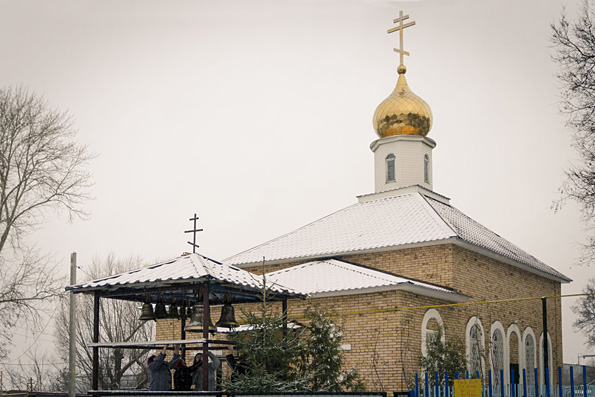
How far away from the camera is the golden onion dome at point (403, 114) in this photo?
27000 mm

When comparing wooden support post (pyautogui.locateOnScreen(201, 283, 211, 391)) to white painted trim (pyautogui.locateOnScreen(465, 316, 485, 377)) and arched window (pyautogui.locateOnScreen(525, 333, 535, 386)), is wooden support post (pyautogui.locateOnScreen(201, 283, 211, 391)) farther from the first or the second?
arched window (pyautogui.locateOnScreen(525, 333, 535, 386))

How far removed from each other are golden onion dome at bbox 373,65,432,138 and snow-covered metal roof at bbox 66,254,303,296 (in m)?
14.9

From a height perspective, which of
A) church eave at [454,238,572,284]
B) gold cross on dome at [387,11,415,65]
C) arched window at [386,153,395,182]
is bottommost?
church eave at [454,238,572,284]

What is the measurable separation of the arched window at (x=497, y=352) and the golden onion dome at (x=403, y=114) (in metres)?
8.05

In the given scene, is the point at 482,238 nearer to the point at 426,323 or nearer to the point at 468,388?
the point at 426,323

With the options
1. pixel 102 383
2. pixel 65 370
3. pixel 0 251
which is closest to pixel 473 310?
pixel 0 251

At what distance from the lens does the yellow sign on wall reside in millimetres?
11586

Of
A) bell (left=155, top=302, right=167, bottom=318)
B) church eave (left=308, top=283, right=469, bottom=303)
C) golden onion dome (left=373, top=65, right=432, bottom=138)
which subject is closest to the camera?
bell (left=155, top=302, right=167, bottom=318)

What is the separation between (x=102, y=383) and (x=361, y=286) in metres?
19.3

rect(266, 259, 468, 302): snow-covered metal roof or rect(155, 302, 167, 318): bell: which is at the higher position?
rect(266, 259, 468, 302): snow-covered metal roof

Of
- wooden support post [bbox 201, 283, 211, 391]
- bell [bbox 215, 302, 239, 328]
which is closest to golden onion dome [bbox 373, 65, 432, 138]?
bell [bbox 215, 302, 239, 328]

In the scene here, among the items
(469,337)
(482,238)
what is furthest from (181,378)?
(482,238)

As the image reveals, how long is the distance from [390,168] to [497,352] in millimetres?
7865

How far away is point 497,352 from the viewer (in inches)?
890
